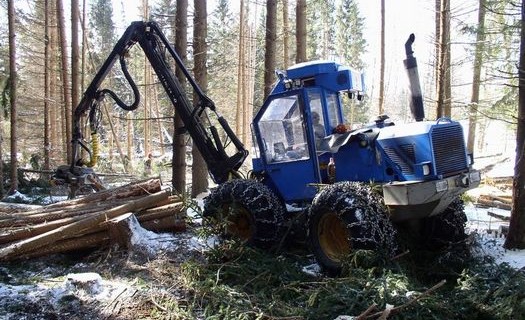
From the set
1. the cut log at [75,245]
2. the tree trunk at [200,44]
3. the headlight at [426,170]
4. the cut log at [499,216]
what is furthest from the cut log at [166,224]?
the cut log at [499,216]

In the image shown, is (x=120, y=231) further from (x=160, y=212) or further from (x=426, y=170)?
(x=426, y=170)

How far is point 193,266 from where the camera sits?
5.69m

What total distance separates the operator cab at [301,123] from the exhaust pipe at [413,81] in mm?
758

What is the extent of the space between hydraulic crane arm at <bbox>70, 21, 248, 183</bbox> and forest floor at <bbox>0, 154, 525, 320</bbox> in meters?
1.69

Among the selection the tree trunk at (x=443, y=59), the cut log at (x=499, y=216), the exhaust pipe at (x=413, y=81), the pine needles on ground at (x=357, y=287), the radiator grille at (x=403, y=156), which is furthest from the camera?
the tree trunk at (x=443, y=59)

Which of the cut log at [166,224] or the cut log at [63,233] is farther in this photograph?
the cut log at [166,224]

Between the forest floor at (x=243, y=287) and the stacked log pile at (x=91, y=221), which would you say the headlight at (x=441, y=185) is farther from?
the stacked log pile at (x=91, y=221)

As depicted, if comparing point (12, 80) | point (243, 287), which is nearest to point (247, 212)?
point (243, 287)

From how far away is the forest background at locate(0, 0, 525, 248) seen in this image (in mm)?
11961

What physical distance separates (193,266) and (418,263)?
2.71 m

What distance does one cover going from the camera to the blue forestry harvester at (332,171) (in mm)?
5469

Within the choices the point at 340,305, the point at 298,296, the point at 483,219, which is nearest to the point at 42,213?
the point at 298,296

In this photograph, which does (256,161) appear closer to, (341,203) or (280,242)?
(280,242)

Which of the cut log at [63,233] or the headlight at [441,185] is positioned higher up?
the headlight at [441,185]
